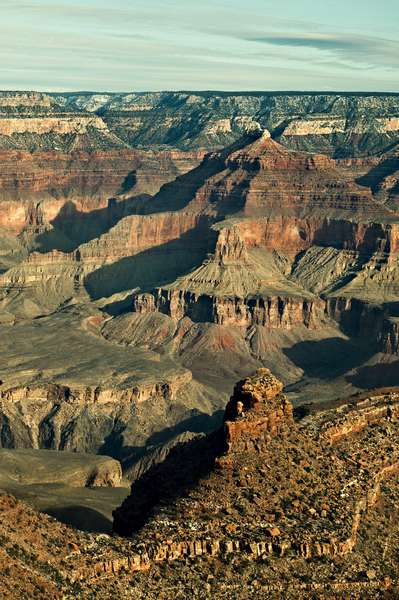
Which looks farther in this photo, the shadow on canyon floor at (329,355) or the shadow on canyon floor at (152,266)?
the shadow on canyon floor at (152,266)

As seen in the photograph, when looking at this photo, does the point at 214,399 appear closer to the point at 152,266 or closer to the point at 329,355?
the point at 329,355

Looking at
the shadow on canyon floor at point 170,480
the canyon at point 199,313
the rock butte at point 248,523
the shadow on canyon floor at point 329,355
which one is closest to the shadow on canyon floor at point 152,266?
the canyon at point 199,313

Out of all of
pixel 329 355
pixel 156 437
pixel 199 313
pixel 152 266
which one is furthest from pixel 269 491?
pixel 152 266

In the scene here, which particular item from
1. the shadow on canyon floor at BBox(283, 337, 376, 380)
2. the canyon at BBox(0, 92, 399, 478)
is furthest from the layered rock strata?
the shadow on canyon floor at BBox(283, 337, 376, 380)

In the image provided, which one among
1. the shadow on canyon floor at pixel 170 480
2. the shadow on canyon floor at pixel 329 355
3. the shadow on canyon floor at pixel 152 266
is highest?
the shadow on canyon floor at pixel 170 480

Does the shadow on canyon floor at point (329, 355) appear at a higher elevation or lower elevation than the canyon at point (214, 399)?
lower

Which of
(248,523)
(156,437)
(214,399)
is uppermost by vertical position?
(248,523)

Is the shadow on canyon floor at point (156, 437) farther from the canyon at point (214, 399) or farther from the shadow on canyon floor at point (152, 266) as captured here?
the shadow on canyon floor at point (152, 266)
